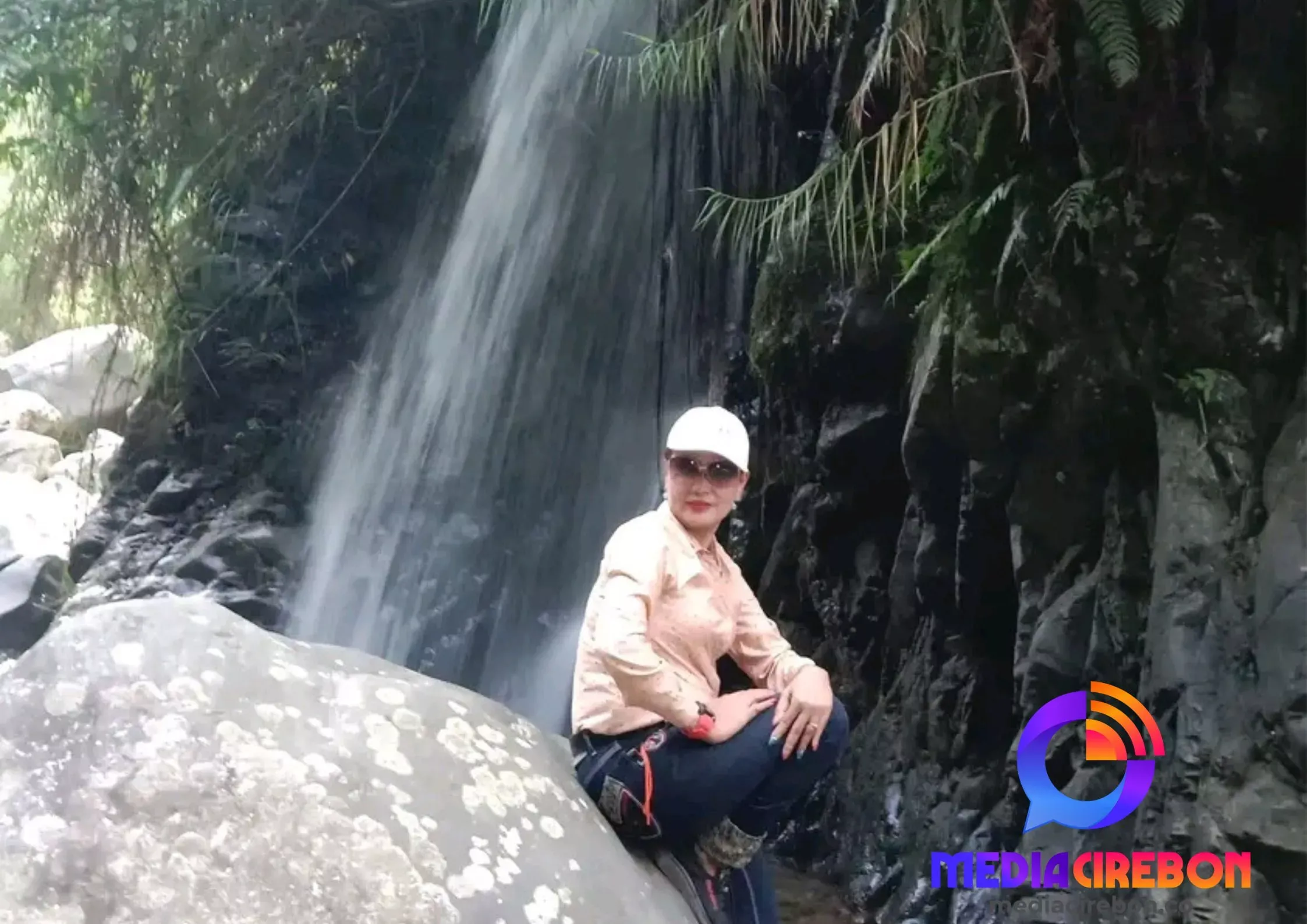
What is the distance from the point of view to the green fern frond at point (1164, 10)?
2939 mm

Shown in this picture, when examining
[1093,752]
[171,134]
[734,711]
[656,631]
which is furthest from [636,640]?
[171,134]

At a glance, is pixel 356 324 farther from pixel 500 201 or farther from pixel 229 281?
pixel 500 201

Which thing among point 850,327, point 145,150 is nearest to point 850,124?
point 850,327

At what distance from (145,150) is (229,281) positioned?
137 centimetres

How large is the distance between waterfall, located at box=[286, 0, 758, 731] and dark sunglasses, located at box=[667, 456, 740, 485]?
15.6ft

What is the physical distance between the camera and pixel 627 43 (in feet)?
25.1

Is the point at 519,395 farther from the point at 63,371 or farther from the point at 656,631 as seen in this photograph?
the point at 63,371

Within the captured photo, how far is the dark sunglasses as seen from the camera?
2.46 meters

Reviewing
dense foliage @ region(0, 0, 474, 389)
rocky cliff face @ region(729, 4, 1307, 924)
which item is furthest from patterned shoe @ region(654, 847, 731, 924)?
dense foliage @ region(0, 0, 474, 389)

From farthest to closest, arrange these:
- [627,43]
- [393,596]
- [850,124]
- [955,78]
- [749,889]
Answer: [393,596], [627,43], [850,124], [955,78], [749,889]

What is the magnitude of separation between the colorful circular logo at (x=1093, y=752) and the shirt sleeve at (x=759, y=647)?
1.16 meters

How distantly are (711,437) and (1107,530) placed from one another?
5.58ft

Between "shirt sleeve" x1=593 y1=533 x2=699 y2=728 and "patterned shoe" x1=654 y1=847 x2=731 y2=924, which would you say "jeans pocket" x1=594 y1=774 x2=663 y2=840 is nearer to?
"patterned shoe" x1=654 y1=847 x2=731 y2=924

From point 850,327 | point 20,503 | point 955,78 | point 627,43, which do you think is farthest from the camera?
point 20,503
